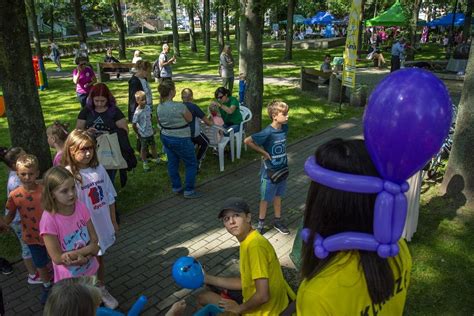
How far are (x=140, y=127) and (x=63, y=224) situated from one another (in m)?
3.99

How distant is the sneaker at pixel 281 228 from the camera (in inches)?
199

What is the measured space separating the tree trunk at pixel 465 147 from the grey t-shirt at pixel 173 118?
368cm

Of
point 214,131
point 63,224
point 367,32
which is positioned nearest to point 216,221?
point 214,131

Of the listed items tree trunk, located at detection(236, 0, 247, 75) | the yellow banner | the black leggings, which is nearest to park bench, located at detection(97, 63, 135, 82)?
tree trunk, located at detection(236, 0, 247, 75)

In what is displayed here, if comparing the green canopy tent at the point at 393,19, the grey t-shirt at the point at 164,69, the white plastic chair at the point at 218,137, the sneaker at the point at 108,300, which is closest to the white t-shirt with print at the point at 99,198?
the sneaker at the point at 108,300

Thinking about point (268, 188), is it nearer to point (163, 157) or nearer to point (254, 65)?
point (163, 157)

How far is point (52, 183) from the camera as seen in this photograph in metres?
2.94

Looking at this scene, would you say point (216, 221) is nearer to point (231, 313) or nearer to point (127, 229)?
point (127, 229)

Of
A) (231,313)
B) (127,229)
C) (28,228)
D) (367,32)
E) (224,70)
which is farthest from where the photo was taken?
(367,32)

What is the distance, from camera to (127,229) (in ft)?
17.5

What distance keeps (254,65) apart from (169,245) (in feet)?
15.4

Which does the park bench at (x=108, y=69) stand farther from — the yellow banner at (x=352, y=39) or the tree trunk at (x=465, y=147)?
the tree trunk at (x=465, y=147)

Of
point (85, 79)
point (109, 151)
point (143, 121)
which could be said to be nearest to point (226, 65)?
point (85, 79)

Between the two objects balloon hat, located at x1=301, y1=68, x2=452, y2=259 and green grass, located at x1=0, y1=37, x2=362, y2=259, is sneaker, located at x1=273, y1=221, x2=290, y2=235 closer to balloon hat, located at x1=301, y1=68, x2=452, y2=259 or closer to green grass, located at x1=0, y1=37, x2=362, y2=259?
green grass, located at x1=0, y1=37, x2=362, y2=259
